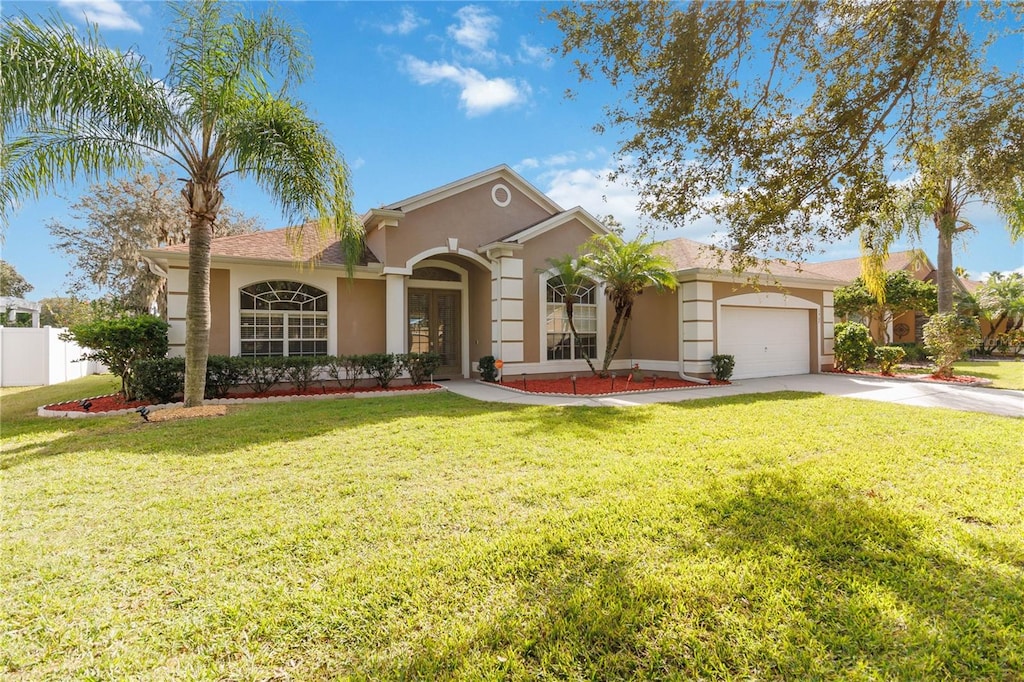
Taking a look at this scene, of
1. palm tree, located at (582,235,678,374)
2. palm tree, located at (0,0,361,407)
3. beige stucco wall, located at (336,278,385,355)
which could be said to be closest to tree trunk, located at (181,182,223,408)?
palm tree, located at (0,0,361,407)

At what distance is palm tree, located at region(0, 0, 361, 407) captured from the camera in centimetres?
685

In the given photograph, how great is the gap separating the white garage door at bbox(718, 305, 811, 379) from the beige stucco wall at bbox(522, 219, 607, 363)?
5.60 meters

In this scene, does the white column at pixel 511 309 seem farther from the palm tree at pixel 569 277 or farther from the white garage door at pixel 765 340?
the white garage door at pixel 765 340

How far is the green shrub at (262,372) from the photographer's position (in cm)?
1087

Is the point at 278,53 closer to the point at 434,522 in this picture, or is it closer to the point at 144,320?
the point at 144,320

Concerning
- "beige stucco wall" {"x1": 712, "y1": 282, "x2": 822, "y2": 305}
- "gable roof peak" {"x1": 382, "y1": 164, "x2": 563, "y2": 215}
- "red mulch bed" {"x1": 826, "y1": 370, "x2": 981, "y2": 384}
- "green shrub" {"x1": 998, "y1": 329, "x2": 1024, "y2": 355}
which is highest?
"gable roof peak" {"x1": 382, "y1": 164, "x2": 563, "y2": 215}

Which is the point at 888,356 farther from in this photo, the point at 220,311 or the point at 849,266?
the point at 220,311

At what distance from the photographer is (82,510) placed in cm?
423

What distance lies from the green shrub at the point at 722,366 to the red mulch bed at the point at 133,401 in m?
8.40

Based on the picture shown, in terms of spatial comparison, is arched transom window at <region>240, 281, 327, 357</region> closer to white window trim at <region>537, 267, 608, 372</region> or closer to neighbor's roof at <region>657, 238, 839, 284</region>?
white window trim at <region>537, 267, 608, 372</region>

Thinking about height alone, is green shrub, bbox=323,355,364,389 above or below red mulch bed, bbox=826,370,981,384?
above

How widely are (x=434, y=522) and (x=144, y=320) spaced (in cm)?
1007

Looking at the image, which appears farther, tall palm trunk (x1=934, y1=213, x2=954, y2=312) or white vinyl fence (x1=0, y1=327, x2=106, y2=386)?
white vinyl fence (x1=0, y1=327, x2=106, y2=386)

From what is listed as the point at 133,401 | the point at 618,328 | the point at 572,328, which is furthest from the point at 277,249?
the point at 618,328
